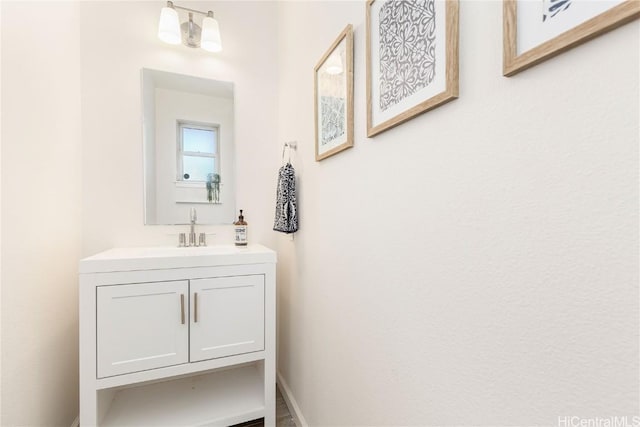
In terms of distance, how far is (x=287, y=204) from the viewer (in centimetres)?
155

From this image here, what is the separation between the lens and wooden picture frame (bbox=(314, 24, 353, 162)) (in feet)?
3.34

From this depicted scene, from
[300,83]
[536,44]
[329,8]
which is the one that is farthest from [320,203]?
[536,44]

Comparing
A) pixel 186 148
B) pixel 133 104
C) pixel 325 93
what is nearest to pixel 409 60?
pixel 325 93

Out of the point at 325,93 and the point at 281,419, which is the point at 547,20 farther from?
the point at 281,419

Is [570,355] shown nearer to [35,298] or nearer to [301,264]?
[301,264]

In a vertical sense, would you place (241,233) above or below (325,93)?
below

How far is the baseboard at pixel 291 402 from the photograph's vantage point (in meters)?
1.47

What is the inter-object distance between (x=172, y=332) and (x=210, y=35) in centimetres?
163

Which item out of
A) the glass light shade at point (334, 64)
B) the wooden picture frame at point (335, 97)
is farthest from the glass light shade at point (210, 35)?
the glass light shade at point (334, 64)

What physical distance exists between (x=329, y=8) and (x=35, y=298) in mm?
1678

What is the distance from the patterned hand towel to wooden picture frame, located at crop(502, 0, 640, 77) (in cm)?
116

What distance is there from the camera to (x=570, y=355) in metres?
0.44

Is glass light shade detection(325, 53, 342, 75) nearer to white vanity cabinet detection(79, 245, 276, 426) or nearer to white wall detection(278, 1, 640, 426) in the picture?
white wall detection(278, 1, 640, 426)

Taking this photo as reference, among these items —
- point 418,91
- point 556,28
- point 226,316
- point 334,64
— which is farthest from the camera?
point 226,316
